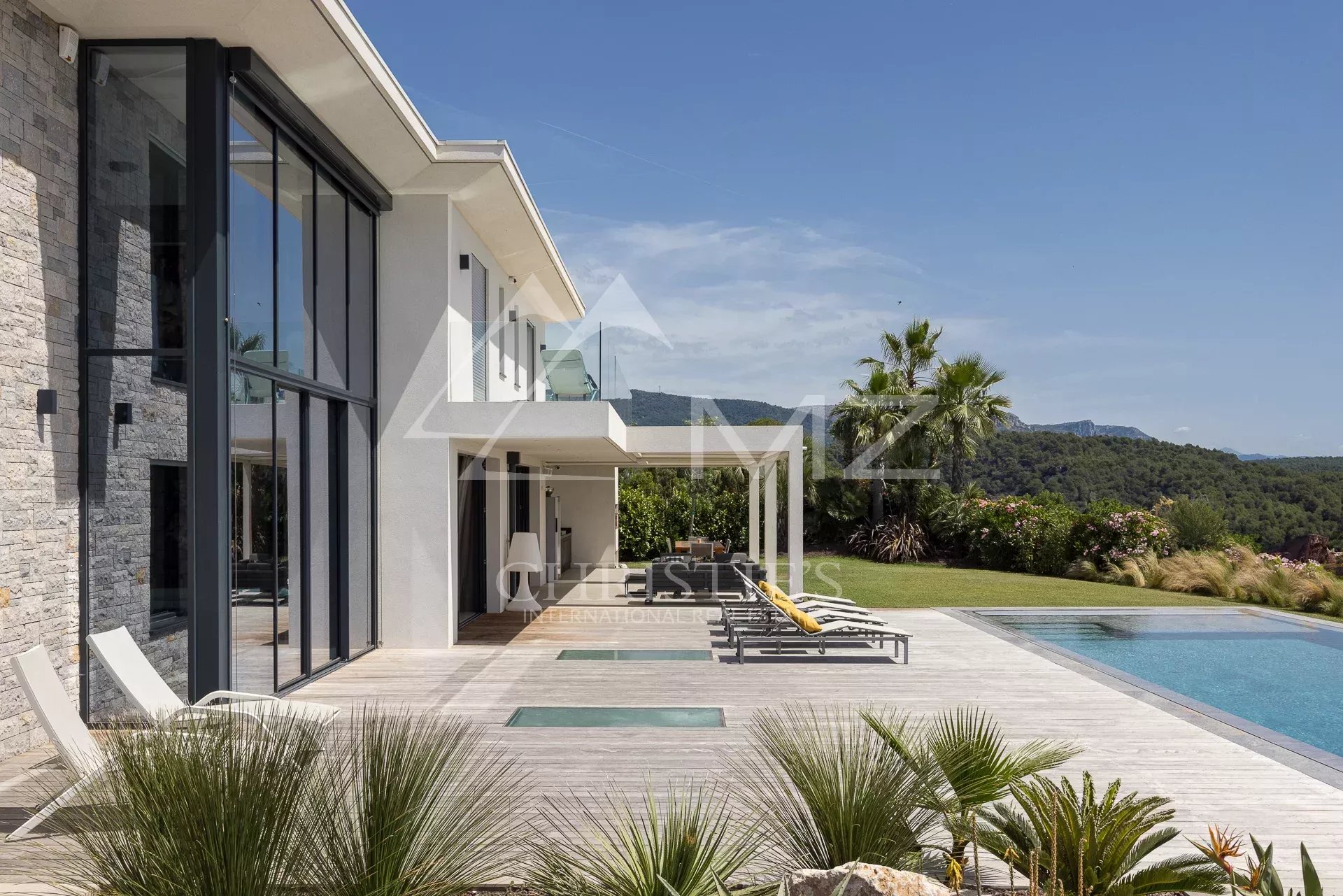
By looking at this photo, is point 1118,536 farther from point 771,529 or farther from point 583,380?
point 583,380

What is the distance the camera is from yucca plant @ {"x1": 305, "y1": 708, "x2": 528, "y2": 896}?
2969mm

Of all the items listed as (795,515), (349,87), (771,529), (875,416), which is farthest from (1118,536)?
(349,87)

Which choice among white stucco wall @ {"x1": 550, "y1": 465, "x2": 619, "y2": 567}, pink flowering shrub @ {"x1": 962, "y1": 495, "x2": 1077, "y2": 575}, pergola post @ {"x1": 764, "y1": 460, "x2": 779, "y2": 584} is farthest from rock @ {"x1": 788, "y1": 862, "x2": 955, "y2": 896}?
pink flowering shrub @ {"x1": 962, "y1": 495, "x2": 1077, "y2": 575}

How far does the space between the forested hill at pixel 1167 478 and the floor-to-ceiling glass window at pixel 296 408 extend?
22.0 metres

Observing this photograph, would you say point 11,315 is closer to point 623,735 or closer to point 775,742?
point 623,735

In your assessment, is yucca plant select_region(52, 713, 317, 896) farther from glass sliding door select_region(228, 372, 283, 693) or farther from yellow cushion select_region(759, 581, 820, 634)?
yellow cushion select_region(759, 581, 820, 634)

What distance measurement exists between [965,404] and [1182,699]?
18.9m

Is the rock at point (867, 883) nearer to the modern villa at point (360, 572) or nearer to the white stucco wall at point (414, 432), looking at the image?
the modern villa at point (360, 572)

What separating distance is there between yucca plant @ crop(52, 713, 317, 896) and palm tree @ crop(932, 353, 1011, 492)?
2557cm

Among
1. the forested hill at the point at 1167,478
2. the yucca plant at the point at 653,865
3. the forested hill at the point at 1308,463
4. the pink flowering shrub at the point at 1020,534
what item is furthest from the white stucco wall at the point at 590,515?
the forested hill at the point at 1308,463

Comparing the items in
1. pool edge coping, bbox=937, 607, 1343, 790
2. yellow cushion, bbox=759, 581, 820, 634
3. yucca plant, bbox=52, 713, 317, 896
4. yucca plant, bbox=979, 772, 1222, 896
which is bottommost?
pool edge coping, bbox=937, 607, 1343, 790

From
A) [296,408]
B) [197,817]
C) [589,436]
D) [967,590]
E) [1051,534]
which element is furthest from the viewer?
[1051,534]

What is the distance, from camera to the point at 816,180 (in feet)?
136

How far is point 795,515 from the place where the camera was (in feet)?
47.8
